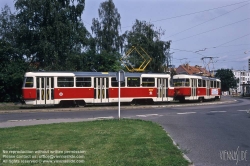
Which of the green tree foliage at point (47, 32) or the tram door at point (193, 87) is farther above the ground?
the green tree foliage at point (47, 32)

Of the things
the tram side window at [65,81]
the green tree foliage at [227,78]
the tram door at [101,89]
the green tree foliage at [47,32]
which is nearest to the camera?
the tram side window at [65,81]

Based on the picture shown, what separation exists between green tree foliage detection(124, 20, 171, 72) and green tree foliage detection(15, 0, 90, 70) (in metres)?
14.3

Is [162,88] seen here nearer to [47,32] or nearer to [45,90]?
[45,90]

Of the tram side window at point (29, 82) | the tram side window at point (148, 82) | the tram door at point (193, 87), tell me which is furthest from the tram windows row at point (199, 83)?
the tram side window at point (29, 82)

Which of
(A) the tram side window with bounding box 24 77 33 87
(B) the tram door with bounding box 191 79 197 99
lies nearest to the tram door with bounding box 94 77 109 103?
(A) the tram side window with bounding box 24 77 33 87

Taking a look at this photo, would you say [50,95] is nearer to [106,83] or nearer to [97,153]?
[106,83]

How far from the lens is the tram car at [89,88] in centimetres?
2553

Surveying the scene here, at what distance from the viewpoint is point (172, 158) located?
7.55 metres

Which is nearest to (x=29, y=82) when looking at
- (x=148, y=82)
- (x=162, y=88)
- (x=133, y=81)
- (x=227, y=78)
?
(x=133, y=81)

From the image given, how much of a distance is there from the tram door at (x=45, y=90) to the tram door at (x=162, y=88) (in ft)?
33.5

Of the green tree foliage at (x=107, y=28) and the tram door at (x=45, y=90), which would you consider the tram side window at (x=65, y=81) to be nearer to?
the tram door at (x=45, y=90)

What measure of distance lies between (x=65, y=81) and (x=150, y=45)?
2733 cm

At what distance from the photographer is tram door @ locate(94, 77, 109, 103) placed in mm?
27812

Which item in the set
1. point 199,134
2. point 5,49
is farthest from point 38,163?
point 5,49
